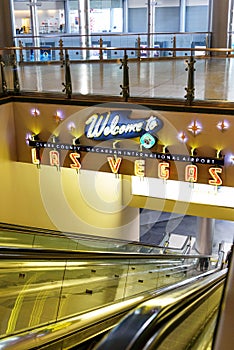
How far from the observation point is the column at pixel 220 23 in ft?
39.3

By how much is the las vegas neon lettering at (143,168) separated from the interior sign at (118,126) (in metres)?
0.38

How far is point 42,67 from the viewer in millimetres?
9875

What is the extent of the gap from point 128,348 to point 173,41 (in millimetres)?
11285

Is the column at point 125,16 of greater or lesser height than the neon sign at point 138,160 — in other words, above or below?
above

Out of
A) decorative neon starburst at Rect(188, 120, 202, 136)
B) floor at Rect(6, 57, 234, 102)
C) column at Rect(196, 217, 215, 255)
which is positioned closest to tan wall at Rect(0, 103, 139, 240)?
floor at Rect(6, 57, 234, 102)

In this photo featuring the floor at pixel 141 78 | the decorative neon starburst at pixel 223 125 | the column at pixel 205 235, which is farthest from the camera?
the column at pixel 205 235

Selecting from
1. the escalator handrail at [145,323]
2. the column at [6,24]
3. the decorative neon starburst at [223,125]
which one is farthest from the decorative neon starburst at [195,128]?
the column at [6,24]

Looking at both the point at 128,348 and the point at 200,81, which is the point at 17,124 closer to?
the point at 200,81

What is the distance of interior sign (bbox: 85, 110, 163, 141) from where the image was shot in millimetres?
6238

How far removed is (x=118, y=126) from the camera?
21.1 feet

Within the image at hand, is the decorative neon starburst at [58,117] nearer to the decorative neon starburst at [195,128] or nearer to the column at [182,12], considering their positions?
the decorative neon starburst at [195,128]

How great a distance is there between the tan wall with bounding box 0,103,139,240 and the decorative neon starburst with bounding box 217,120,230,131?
2304 millimetres

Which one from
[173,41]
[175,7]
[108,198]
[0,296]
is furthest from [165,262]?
[175,7]

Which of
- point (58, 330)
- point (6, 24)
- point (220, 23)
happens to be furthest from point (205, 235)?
point (58, 330)
